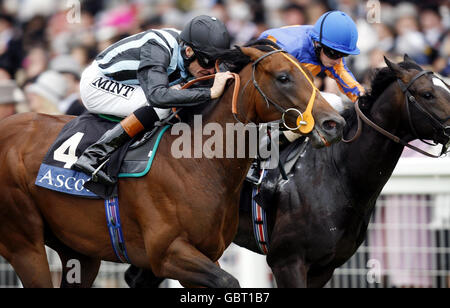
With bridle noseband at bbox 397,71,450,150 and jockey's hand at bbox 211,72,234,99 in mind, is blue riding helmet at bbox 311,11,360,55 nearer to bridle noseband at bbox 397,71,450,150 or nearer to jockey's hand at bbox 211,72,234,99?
bridle noseband at bbox 397,71,450,150

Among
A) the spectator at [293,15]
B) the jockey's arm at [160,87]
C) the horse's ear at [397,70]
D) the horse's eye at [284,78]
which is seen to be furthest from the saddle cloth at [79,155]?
the spectator at [293,15]

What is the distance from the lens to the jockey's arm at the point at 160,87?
4.05 metres

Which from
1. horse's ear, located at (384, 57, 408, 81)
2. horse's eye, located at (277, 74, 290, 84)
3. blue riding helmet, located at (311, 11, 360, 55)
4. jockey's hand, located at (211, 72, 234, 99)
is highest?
horse's eye, located at (277, 74, 290, 84)

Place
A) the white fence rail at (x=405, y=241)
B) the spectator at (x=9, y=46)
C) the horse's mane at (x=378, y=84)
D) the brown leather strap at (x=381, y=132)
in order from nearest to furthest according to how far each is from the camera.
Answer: the brown leather strap at (x=381, y=132) < the horse's mane at (x=378, y=84) < the white fence rail at (x=405, y=241) < the spectator at (x=9, y=46)

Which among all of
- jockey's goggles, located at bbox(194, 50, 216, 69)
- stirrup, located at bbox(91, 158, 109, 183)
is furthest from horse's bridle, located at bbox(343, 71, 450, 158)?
stirrup, located at bbox(91, 158, 109, 183)

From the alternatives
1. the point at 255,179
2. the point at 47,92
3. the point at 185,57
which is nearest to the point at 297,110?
the point at 185,57

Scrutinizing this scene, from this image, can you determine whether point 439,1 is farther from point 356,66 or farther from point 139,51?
point 139,51

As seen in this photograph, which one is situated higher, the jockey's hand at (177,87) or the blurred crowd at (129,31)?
the jockey's hand at (177,87)

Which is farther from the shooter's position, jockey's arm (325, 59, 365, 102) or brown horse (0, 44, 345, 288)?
jockey's arm (325, 59, 365, 102)

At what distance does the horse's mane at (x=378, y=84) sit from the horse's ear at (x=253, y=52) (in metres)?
1.12

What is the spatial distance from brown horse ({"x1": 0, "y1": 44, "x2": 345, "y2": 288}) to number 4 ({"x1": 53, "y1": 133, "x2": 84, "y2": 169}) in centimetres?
16

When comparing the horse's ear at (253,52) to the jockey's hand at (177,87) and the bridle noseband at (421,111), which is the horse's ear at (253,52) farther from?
the bridle noseband at (421,111)

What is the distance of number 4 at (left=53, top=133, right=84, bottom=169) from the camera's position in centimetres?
441

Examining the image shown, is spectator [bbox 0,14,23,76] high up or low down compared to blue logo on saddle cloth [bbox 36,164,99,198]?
down
